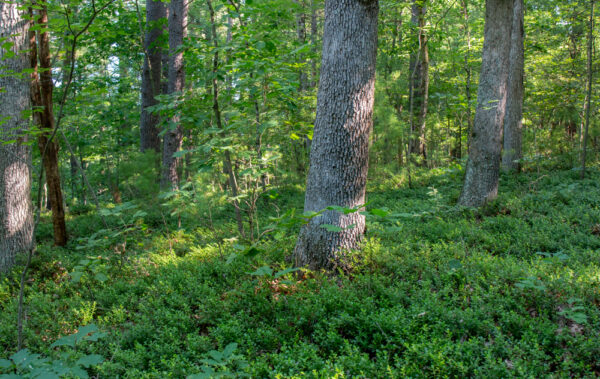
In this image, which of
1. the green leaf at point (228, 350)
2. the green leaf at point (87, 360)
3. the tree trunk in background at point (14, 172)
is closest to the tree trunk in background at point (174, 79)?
the tree trunk in background at point (14, 172)

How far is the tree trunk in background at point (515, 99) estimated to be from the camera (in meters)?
9.75

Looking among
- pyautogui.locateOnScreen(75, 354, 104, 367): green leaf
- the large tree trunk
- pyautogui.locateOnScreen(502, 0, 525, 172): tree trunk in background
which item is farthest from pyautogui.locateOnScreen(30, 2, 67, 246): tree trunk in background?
pyautogui.locateOnScreen(502, 0, 525, 172): tree trunk in background

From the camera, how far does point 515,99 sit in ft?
32.8

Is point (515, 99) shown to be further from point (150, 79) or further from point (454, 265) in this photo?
point (150, 79)

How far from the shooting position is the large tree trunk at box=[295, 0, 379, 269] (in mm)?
4012

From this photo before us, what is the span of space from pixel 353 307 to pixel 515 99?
31.9 ft

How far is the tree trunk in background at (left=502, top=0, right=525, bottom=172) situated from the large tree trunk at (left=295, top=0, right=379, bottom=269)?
26.1 ft

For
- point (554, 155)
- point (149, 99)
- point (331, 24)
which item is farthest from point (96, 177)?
point (554, 155)

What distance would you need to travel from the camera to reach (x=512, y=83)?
994 cm

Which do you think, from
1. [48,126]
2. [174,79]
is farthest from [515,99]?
[48,126]

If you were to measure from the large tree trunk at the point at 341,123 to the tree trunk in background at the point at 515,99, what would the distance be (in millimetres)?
7946

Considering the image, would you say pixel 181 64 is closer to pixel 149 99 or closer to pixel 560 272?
pixel 149 99

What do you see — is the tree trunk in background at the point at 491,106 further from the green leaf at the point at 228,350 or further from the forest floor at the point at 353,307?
the green leaf at the point at 228,350

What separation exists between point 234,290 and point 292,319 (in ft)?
3.13
